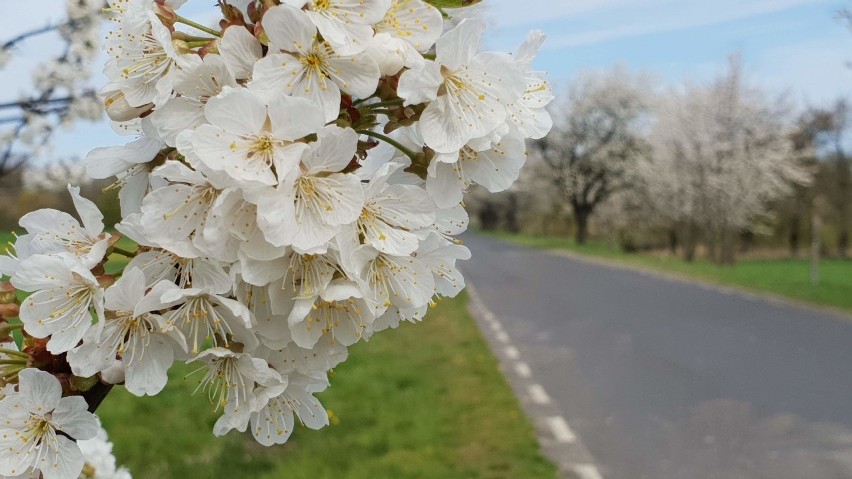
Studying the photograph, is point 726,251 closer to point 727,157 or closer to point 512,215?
point 727,157

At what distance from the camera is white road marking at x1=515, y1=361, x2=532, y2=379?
8352 millimetres

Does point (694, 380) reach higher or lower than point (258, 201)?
lower

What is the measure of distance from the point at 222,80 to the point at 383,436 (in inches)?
188

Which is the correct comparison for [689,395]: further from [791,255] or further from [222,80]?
[791,255]

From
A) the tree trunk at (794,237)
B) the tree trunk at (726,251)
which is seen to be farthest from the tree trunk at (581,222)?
the tree trunk at (726,251)

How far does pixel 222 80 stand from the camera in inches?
45.9

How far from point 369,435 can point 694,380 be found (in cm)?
401

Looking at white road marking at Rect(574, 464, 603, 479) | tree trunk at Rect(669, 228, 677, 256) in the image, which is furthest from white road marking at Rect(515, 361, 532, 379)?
tree trunk at Rect(669, 228, 677, 256)

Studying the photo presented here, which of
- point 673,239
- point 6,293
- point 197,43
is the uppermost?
point 197,43

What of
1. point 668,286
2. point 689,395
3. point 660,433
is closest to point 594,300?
point 668,286

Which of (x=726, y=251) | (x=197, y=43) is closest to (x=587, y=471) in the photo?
(x=197, y=43)

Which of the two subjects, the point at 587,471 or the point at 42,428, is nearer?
the point at 42,428

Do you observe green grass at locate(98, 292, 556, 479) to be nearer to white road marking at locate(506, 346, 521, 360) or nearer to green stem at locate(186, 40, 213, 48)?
white road marking at locate(506, 346, 521, 360)

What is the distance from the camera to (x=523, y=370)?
8.60m
